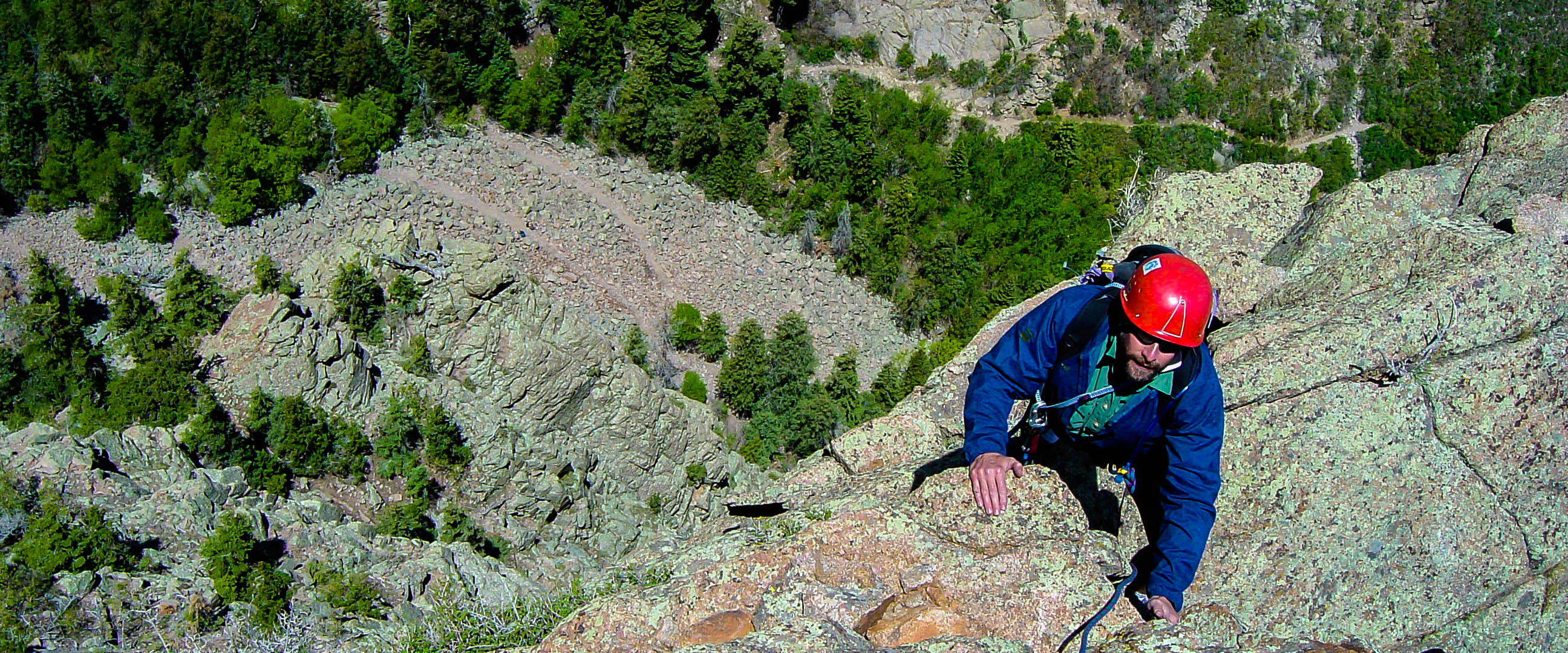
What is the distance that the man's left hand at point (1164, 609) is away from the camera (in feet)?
22.4

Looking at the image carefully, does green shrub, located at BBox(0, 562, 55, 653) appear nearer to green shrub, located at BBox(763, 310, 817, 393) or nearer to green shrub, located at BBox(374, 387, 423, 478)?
green shrub, located at BBox(374, 387, 423, 478)

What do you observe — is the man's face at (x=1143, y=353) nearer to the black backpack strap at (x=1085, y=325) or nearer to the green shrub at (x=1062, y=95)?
the black backpack strap at (x=1085, y=325)

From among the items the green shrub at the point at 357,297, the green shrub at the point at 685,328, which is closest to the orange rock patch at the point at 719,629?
the green shrub at the point at 357,297

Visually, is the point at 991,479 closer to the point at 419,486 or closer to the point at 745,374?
the point at 419,486

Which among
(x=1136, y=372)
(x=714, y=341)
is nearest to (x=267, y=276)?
(x=714, y=341)

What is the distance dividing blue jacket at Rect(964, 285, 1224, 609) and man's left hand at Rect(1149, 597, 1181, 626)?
0.19 ft

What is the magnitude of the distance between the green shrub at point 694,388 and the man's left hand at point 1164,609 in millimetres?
25193

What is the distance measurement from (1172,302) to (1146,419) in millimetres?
975

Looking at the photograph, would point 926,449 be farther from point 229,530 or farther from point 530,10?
point 530,10

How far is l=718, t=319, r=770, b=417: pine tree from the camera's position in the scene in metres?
32.0

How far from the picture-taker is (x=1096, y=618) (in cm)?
670

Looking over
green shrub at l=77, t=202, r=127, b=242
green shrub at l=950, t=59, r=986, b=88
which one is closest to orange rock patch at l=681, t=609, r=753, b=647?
green shrub at l=77, t=202, r=127, b=242

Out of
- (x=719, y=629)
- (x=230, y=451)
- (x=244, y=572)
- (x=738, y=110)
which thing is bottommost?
(x=230, y=451)

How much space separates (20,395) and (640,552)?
23.4 metres
